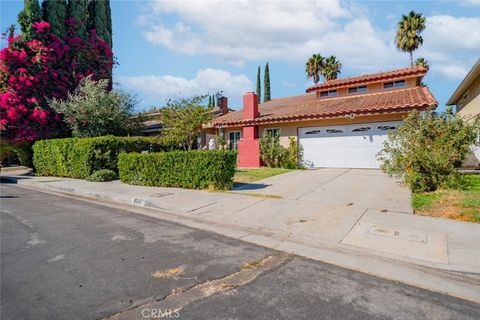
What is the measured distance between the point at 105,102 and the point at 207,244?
14.5 m

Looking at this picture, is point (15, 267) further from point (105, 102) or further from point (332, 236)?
point (105, 102)

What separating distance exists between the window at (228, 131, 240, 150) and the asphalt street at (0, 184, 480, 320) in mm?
14290

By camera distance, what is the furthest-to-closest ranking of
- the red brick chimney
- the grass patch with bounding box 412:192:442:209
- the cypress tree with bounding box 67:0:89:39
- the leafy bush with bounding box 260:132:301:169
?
1. the cypress tree with bounding box 67:0:89:39
2. the red brick chimney
3. the leafy bush with bounding box 260:132:301:169
4. the grass patch with bounding box 412:192:442:209

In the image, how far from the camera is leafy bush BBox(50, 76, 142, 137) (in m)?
16.4

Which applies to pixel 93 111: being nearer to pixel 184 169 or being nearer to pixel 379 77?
pixel 184 169

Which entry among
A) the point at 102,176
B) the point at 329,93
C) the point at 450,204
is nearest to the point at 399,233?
the point at 450,204

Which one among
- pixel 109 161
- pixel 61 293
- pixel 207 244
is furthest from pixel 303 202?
pixel 109 161

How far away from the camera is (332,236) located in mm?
5445

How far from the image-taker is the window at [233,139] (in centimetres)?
1978

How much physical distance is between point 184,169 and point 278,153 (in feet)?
25.8

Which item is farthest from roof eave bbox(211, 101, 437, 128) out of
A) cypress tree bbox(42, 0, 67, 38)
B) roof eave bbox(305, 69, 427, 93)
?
cypress tree bbox(42, 0, 67, 38)

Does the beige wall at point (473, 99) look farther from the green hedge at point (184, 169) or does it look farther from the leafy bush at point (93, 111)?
the leafy bush at point (93, 111)

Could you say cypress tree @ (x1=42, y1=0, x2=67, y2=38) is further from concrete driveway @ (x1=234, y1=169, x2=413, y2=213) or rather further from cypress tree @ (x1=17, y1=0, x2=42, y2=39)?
concrete driveway @ (x1=234, y1=169, x2=413, y2=213)

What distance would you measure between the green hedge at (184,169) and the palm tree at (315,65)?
2784cm
